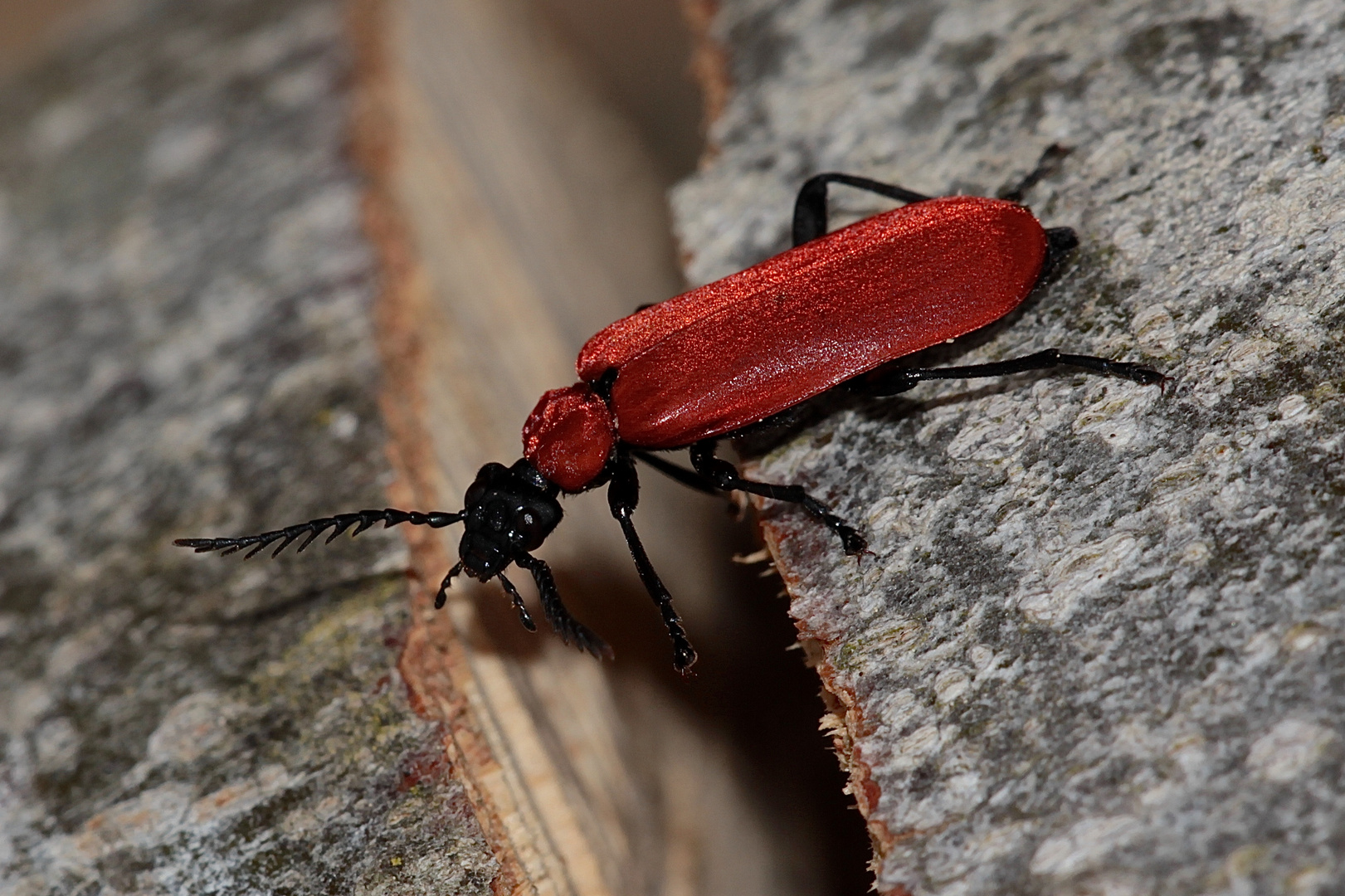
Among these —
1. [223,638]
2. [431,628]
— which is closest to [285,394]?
[223,638]

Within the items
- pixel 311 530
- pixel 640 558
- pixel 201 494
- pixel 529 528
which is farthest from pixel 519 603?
pixel 201 494

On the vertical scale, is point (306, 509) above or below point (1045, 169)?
above

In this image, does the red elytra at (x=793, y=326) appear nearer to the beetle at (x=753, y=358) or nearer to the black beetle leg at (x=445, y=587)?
the beetle at (x=753, y=358)

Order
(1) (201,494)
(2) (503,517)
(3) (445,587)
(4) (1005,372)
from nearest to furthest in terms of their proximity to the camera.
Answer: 1. (4) (1005,372)
2. (3) (445,587)
3. (2) (503,517)
4. (1) (201,494)

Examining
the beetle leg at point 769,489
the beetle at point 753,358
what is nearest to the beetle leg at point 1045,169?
the beetle at point 753,358

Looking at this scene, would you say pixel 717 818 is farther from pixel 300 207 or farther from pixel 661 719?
pixel 300 207

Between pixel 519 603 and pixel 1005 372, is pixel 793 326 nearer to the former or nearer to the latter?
pixel 1005 372

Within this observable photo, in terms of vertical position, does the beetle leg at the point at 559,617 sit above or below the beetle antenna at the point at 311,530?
below
